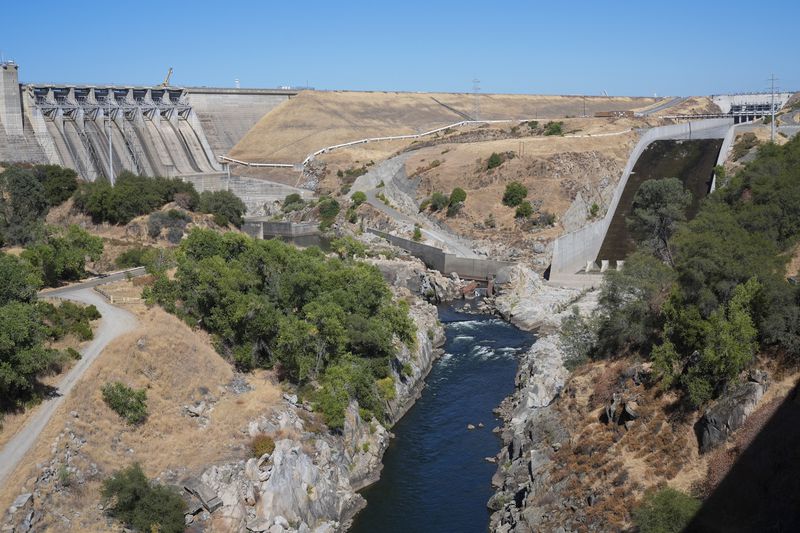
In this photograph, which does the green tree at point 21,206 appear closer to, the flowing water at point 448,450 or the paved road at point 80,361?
the paved road at point 80,361

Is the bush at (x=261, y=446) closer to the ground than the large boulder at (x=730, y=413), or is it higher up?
closer to the ground

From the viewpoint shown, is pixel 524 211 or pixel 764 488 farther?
pixel 524 211

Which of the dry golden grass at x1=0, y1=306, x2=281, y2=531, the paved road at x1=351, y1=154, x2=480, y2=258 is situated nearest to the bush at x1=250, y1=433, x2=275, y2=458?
the dry golden grass at x1=0, y1=306, x2=281, y2=531

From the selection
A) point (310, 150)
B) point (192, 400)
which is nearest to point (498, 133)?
point (310, 150)

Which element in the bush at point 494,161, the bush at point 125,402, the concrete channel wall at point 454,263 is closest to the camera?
the bush at point 125,402

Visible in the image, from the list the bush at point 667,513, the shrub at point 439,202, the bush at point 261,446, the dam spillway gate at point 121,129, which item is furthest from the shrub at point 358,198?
the bush at point 667,513

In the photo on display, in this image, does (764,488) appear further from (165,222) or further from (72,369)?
(165,222)

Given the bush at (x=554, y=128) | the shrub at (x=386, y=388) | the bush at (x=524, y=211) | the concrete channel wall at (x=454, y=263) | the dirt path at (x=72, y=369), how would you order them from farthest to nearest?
1. the bush at (x=554, y=128)
2. the bush at (x=524, y=211)
3. the concrete channel wall at (x=454, y=263)
4. the shrub at (x=386, y=388)
5. the dirt path at (x=72, y=369)

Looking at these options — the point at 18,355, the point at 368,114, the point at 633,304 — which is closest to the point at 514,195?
the point at 633,304
